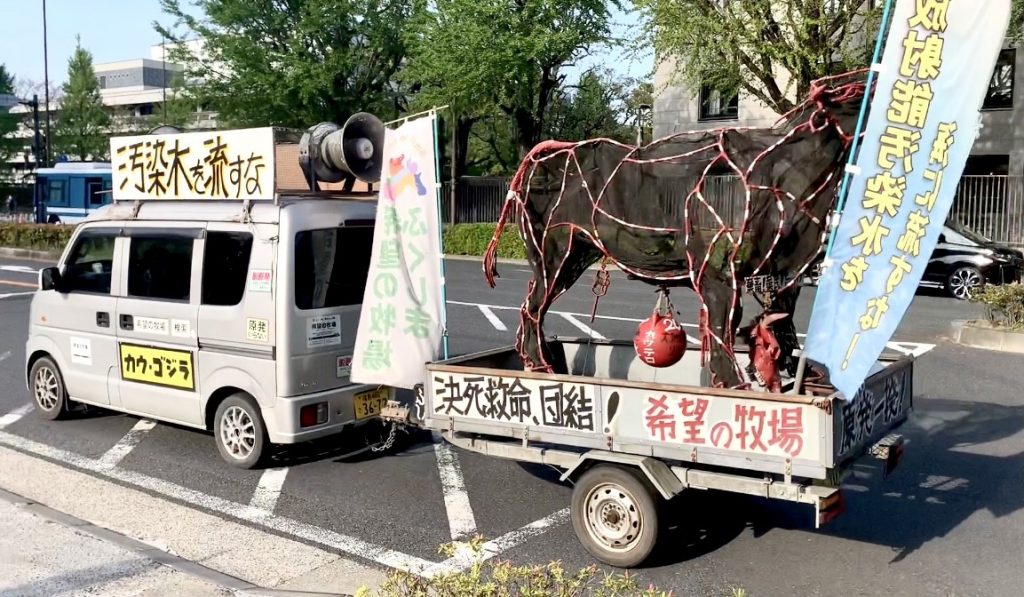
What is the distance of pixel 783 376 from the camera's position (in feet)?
20.8

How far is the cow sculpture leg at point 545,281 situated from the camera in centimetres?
635

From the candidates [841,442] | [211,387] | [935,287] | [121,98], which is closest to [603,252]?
[841,442]

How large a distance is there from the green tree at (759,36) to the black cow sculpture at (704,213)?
14.7m

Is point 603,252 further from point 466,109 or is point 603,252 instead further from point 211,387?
point 466,109

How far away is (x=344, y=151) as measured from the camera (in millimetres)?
7207

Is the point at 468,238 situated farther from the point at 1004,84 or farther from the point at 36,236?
the point at 1004,84

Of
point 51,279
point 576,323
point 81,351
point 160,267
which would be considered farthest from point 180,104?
point 160,267

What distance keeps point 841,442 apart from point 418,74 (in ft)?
87.0

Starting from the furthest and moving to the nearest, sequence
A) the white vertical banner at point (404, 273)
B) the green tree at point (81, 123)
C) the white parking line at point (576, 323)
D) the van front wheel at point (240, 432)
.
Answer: the green tree at point (81, 123), the white parking line at point (576, 323), the van front wheel at point (240, 432), the white vertical banner at point (404, 273)

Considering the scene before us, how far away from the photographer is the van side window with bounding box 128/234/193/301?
24.3 ft

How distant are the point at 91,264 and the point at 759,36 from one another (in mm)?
16075

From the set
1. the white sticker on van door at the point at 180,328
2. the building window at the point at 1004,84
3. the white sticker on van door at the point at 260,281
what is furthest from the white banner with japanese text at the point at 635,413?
the building window at the point at 1004,84

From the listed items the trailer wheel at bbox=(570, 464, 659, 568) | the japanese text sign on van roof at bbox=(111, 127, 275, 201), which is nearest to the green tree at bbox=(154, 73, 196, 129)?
the japanese text sign on van roof at bbox=(111, 127, 275, 201)

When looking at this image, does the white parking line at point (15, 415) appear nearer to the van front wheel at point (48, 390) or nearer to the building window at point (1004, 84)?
the van front wheel at point (48, 390)
